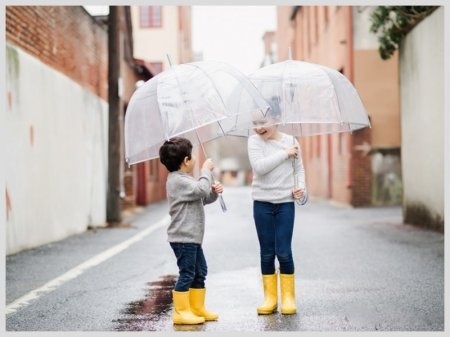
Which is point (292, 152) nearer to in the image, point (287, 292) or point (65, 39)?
point (287, 292)

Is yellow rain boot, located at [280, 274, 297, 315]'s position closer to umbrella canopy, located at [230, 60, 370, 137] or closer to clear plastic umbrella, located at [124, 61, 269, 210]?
clear plastic umbrella, located at [124, 61, 269, 210]

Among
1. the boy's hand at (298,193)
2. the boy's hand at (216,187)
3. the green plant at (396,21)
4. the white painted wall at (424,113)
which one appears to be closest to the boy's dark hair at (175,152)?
the boy's hand at (216,187)

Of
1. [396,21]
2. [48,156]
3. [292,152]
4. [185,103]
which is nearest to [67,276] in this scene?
[185,103]

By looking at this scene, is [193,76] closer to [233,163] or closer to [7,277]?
[7,277]

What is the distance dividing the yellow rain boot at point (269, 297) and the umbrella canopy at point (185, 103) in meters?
1.11

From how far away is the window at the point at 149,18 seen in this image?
42.9m

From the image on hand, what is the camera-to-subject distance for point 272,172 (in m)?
5.52

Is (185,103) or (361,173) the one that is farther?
(361,173)

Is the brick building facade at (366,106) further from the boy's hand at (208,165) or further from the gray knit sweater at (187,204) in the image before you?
the gray knit sweater at (187,204)

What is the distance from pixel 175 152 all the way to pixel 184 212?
403mm

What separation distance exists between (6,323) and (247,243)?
5949 mm

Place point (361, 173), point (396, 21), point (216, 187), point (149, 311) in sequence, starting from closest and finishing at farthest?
point (216, 187) → point (149, 311) → point (396, 21) → point (361, 173)

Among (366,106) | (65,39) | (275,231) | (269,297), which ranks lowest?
(269,297)

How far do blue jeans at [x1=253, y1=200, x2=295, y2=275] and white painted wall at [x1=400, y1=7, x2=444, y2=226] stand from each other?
23.3 feet
